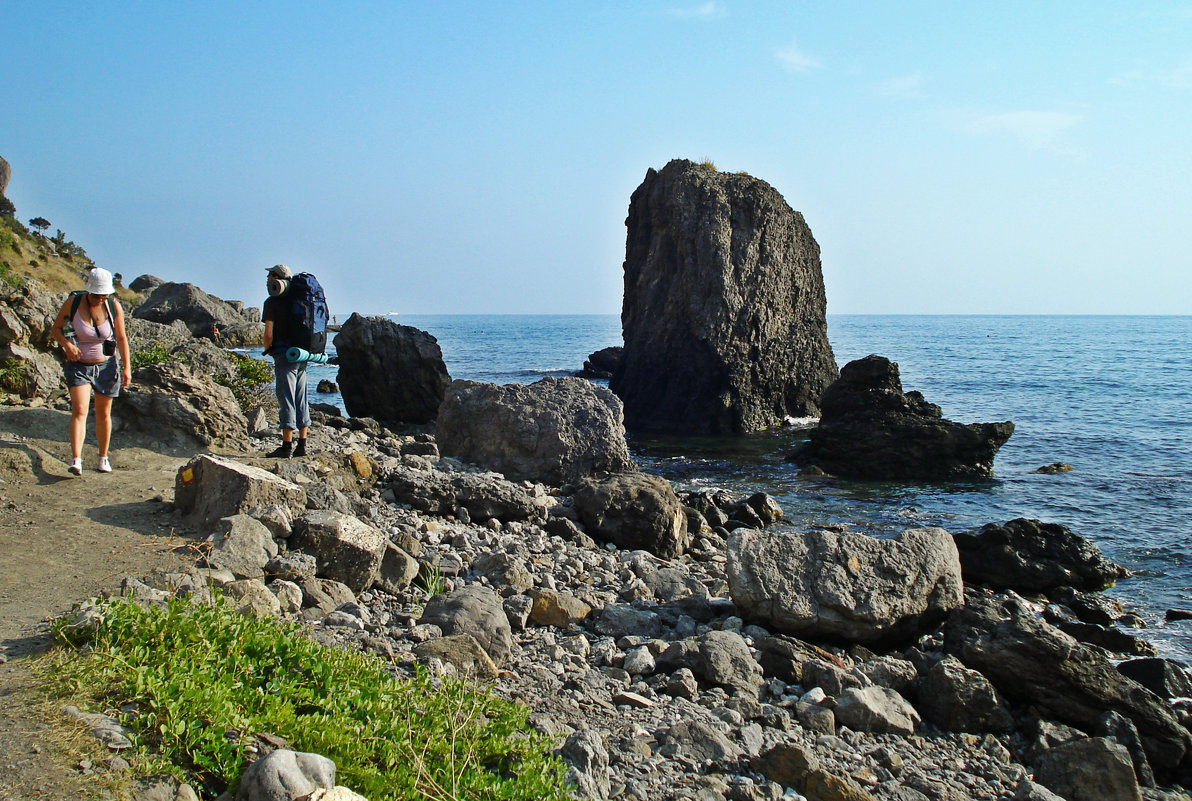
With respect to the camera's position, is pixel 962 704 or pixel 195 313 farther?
pixel 195 313

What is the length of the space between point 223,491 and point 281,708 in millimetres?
3771

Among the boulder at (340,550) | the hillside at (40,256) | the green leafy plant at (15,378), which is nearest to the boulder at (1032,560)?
the boulder at (340,550)

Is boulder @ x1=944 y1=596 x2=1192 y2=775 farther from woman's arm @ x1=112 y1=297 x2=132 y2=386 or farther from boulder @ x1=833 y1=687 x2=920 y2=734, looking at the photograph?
woman's arm @ x1=112 y1=297 x2=132 y2=386

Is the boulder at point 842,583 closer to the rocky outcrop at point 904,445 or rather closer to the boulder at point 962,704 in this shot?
the boulder at point 962,704

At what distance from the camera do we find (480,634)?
6.13 metres

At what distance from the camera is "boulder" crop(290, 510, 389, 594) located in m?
6.75

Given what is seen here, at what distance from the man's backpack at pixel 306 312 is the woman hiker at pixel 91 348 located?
195cm

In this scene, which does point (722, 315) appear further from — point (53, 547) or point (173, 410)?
point (53, 547)

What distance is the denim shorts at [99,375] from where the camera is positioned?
7.97 meters

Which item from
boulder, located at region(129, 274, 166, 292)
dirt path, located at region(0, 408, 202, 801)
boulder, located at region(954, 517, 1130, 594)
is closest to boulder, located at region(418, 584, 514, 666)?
dirt path, located at region(0, 408, 202, 801)

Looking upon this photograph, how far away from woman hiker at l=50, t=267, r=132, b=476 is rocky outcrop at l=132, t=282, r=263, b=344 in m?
46.1

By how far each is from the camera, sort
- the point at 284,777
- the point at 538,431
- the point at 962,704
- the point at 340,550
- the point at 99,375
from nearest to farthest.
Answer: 1. the point at 284,777
2. the point at 962,704
3. the point at 340,550
4. the point at 99,375
5. the point at 538,431

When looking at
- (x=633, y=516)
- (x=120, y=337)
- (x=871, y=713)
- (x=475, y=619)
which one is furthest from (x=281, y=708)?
(x=633, y=516)

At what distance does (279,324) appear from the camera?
968cm
